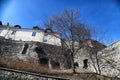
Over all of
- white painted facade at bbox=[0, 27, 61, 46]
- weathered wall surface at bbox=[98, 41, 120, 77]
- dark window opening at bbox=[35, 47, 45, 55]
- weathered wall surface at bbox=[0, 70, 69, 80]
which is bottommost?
weathered wall surface at bbox=[0, 70, 69, 80]

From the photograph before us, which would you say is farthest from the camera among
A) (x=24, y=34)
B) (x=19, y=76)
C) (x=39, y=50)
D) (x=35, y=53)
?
(x=24, y=34)

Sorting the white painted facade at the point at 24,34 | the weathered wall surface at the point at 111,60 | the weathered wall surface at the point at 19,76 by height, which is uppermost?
the white painted facade at the point at 24,34

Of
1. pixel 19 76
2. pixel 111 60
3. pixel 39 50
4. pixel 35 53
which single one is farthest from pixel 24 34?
pixel 19 76

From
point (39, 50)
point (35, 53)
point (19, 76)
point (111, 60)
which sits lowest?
point (19, 76)

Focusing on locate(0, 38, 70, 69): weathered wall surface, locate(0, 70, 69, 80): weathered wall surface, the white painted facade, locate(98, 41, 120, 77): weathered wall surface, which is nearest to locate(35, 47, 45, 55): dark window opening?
locate(0, 38, 70, 69): weathered wall surface

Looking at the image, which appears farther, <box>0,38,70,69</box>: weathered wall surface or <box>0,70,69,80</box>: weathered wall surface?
<box>0,38,70,69</box>: weathered wall surface

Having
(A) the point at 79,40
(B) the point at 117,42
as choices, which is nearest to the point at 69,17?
(A) the point at 79,40

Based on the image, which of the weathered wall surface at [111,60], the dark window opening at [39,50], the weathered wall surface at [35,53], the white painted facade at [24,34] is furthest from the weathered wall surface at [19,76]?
the white painted facade at [24,34]

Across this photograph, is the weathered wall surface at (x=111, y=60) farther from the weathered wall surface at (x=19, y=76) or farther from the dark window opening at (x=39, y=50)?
the dark window opening at (x=39, y=50)

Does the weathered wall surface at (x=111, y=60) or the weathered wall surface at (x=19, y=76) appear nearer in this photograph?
the weathered wall surface at (x=19, y=76)

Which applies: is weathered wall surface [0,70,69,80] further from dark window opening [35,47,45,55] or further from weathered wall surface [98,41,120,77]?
dark window opening [35,47,45,55]

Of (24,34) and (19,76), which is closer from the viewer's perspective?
(19,76)

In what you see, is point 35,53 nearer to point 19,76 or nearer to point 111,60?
point 111,60

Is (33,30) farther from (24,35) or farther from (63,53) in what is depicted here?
(63,53)
